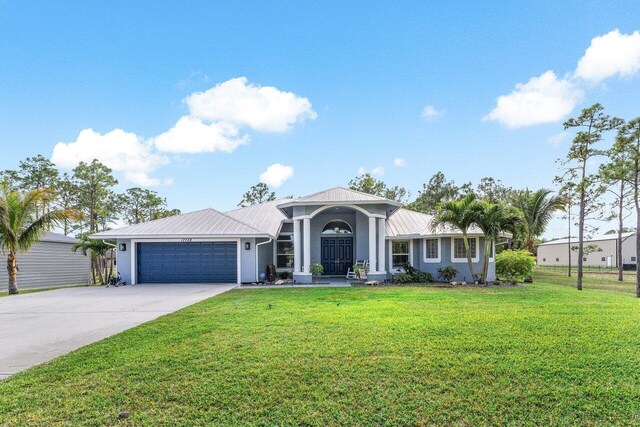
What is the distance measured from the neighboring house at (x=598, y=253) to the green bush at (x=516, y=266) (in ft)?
64.7

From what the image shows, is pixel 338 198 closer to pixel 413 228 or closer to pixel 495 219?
pixel 413 228

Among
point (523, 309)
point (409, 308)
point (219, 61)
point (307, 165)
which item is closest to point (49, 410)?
point (409, 308)

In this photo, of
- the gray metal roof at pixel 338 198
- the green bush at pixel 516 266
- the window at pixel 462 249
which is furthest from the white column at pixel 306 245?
the green bush at pixel 516 266

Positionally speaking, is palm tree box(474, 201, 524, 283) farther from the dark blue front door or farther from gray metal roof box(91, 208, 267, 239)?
gray metal roof box(91, 208, 267, 239)

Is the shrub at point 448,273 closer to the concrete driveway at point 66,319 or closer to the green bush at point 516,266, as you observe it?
the green bush at point 516,266

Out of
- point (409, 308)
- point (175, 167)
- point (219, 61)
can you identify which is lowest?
point (409, 308)

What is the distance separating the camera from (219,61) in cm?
1650

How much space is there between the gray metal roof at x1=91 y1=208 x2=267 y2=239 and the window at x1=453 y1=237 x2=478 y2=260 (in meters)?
8.96

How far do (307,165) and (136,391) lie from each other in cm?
2225

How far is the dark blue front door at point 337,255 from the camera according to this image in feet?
60.7

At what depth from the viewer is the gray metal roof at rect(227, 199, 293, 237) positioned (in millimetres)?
Result: 18639

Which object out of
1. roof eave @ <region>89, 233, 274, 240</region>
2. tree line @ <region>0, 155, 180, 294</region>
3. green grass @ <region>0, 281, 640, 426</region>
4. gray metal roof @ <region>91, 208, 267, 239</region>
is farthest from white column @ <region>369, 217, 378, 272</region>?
tree line @ <region>0, 155, 180, 294</region>

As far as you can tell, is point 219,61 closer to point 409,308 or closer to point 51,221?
point 51,221

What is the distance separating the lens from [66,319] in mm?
8359
